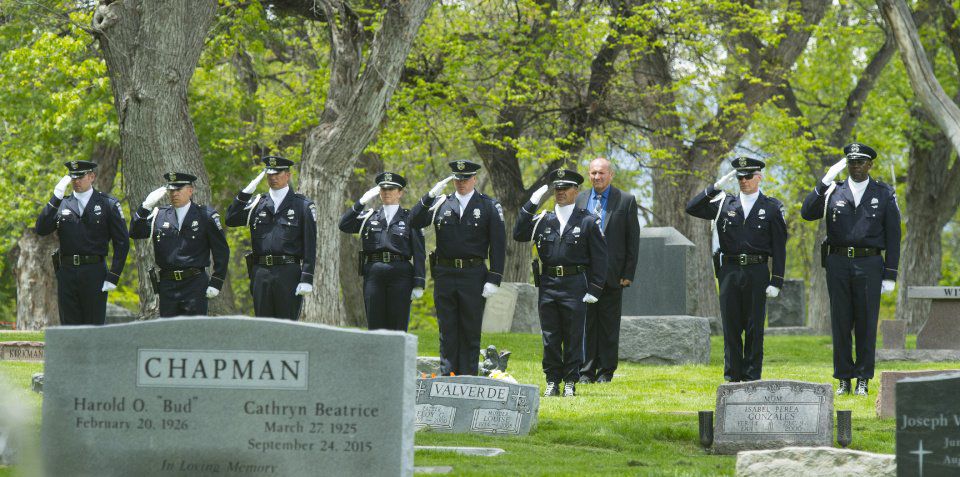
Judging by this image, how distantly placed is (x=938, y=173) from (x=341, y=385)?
28771mm

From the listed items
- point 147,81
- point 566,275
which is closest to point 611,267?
point 566,275

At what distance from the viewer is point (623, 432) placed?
29.6 feet

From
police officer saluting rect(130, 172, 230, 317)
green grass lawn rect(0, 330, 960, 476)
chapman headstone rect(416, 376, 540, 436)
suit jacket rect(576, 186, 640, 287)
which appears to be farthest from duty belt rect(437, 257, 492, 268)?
chapman headstone rect(416, 376, 540, 436)

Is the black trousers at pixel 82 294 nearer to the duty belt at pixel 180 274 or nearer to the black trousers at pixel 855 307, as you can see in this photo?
the duty belt at pixel 180 274

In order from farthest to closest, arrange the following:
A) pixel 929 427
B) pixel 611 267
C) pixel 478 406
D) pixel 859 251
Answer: pixel 611 267, pixel 859 251, pixel 478 406, pixel 929 427

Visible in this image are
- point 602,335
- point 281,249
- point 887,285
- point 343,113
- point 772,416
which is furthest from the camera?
point 343,113

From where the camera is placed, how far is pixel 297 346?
5.82 meters

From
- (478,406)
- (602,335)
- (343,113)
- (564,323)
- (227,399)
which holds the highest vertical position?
(343,113)

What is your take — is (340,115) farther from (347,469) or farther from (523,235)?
(347,469)

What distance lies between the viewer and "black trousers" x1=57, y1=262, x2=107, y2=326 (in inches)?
489

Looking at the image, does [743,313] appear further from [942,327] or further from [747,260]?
[942,327]

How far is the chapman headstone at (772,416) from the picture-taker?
27.0 ft

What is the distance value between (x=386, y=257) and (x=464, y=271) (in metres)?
0.83

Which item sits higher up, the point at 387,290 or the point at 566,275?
the point at 566,275
